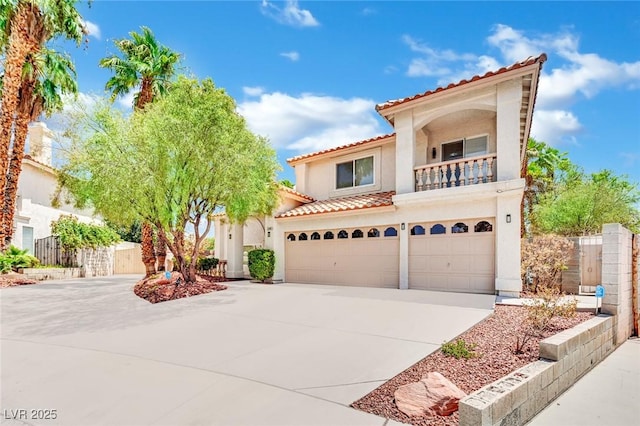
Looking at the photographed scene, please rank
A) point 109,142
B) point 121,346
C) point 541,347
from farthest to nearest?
point 109,142 < point 121,346 < point 541,347

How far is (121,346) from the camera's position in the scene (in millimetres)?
6223

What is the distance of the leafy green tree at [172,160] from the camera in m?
10.5

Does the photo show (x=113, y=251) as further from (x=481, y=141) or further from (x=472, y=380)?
(x=472, y=380)

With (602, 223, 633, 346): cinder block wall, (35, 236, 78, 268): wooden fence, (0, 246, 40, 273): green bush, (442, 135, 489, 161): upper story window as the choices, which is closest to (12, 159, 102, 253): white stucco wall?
(35, 236, 78, 268): wooden fence

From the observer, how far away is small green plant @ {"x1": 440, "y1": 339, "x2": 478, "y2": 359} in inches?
204

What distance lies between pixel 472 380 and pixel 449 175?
9.57m

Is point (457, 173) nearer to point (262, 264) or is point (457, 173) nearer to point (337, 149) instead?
point (337, 149)

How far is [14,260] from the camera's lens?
15844mm

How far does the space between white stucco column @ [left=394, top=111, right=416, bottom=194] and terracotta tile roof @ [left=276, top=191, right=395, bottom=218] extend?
85cm

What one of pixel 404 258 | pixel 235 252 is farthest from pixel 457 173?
pixel 235 252

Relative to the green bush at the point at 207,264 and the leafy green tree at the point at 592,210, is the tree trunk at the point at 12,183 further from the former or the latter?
the leafy green tree at the point at 592,210

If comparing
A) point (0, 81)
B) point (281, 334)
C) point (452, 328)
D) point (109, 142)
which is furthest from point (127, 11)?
point (452, 328)

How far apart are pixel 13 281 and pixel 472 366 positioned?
58.5 feet

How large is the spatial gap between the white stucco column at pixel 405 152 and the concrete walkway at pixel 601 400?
24.6 feet
